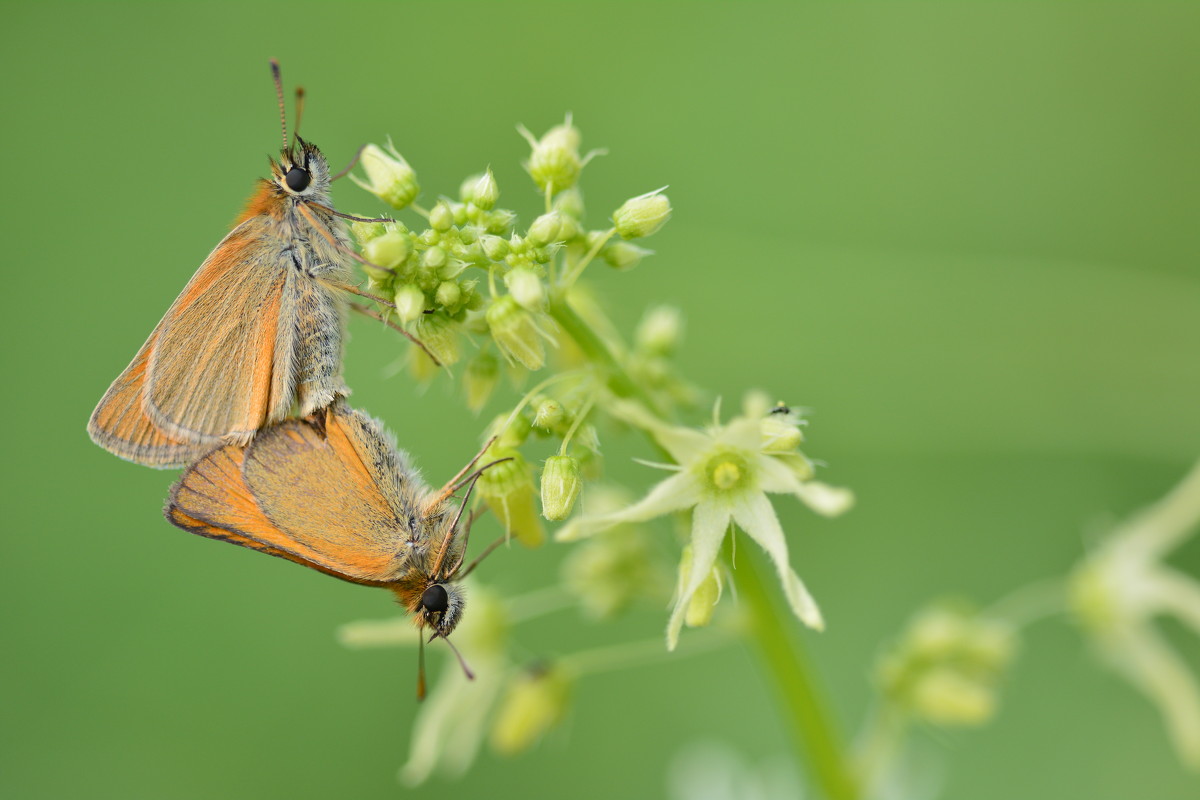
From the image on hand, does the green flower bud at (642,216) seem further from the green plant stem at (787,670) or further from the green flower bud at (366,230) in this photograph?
the green flower bud at (366,230)

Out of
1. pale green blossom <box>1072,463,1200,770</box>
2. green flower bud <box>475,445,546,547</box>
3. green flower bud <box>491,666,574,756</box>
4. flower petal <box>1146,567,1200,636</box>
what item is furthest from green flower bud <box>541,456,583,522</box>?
flower petal <box>1146,567,1200,636</box>

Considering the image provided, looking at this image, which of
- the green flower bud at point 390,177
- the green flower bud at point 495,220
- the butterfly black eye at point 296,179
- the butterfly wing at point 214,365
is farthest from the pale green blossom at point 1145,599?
the butterfly black eye at point 296,179

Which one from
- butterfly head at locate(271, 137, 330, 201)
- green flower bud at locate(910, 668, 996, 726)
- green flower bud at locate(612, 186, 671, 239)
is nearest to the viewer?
green flower bud at locate(612, 186, 671, 239)

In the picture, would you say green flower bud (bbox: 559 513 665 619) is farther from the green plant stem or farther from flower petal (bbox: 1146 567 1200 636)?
flower petal (bbox: 1146 567 1200 636)

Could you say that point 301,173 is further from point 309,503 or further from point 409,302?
point 309,503

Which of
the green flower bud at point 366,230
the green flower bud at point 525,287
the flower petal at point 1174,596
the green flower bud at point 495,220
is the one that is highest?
the flower petal at point 1174,596

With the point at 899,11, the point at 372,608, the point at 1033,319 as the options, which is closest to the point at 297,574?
the point at 372,608
